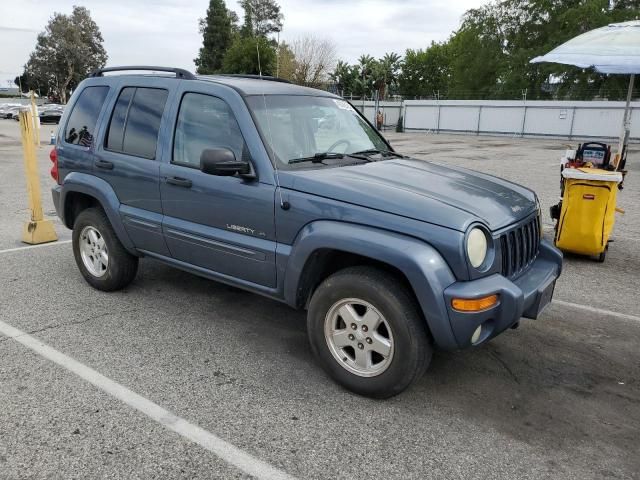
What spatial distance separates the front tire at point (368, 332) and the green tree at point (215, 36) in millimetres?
90675

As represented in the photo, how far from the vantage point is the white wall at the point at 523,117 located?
29.0 m

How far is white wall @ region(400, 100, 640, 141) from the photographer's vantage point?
29.0 metres

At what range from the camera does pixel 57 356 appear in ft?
12.4

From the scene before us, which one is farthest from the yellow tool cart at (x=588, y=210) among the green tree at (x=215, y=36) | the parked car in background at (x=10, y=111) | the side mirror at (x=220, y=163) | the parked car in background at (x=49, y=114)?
the green tree at (x=215, y=36)

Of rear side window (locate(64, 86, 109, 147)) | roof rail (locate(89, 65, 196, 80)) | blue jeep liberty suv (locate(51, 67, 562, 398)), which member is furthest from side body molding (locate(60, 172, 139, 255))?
roof rail (locate(89, 65, 196, 80))

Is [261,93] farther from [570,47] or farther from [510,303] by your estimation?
[570,47]

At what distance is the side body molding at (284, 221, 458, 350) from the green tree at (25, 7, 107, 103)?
90707 millimetres

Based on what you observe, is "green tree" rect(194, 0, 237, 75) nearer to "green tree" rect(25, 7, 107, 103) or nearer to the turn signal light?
"green tree" rect(25, 7, 107, 103)

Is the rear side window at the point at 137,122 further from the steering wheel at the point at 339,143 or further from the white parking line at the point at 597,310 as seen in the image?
the white parking line at the point at 597,310

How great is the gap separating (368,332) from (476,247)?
783 mm

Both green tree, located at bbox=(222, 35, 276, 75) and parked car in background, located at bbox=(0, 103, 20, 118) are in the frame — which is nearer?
parked car in background, located at bbox=(0, 103, 20, 118)

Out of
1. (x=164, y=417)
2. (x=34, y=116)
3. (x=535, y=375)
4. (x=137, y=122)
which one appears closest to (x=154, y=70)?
(x=137, y=122)

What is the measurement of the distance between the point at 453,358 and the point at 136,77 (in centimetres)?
331

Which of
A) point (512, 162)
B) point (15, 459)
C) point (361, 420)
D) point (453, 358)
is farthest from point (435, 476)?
point (512, 162)
